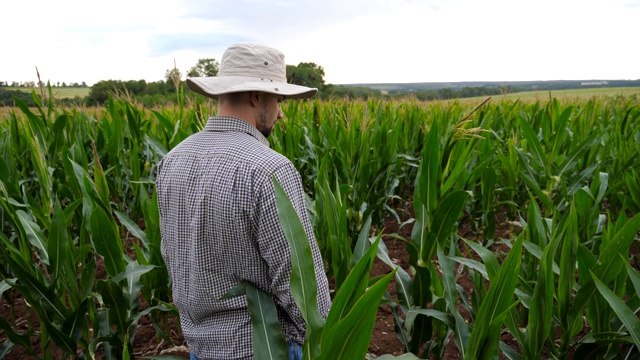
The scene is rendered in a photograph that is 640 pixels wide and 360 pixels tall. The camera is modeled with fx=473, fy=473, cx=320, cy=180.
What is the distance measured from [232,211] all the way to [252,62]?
53cm

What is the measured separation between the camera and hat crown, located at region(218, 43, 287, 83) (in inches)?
62.7

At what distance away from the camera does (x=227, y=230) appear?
1442 millimetres

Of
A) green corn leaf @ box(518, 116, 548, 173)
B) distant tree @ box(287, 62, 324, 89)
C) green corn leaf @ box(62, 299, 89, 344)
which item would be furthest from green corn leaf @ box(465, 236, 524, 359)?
distant tree @ box(287, 62, 324, 89)

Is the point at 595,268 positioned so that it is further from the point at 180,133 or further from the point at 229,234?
the point at 180,133

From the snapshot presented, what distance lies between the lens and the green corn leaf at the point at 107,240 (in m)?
1.85

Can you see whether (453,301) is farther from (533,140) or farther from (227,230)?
(533,140)

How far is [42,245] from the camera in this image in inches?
83.0

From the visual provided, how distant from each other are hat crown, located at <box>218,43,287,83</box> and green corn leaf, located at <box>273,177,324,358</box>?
0.65 m

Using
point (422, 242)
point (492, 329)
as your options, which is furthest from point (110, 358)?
point (492, 329)

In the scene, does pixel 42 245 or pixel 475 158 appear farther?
pixel 475 158

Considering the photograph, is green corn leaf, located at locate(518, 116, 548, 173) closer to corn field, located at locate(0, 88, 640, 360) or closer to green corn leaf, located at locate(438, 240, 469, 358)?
corn field, located at locate(0, 88, 640, 360)

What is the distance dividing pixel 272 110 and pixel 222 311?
70 cm

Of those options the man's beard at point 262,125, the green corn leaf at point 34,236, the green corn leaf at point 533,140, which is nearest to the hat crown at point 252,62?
the man's beard at point 262,125

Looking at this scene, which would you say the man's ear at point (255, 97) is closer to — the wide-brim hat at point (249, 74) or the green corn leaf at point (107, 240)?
the wide-brim hat at point (249, 74)
